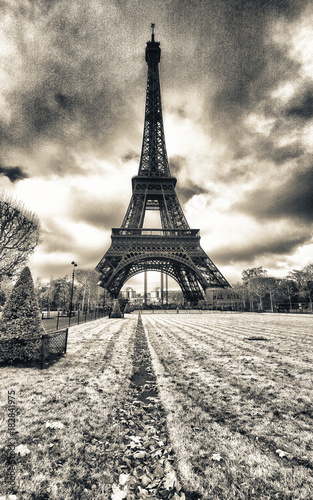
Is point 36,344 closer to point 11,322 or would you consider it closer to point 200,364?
point 11,322

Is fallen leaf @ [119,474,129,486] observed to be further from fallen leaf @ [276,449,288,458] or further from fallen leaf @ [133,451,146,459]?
fallen leaf @ [276,449,288,458]

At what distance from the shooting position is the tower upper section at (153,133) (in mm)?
49812

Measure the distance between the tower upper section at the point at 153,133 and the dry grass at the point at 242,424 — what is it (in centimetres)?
4731

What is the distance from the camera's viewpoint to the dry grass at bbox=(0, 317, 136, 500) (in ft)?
6.87

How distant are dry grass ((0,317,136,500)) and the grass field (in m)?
0.01

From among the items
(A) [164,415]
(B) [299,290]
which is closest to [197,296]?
(B) [299,290]

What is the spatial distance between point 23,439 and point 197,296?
177 ft

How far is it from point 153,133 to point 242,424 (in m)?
58.4

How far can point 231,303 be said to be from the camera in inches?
2261

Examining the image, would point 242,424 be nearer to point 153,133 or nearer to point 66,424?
point 66,424

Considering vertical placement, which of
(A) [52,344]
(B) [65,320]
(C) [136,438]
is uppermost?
(A) [52,344]

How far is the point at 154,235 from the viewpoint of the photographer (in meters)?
43.3

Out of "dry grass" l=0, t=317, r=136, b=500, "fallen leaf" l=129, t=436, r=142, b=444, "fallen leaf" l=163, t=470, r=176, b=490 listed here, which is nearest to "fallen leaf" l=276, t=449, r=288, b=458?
"fallen leaf" l=163, t=470, r=176, b=490

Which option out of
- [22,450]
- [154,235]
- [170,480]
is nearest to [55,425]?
[22,450]
